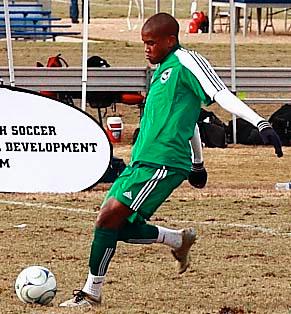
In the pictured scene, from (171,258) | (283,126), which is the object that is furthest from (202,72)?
(283,126)

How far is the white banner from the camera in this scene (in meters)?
12.0

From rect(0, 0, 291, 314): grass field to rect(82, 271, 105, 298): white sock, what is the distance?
0.11m

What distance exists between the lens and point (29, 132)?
1214 cm

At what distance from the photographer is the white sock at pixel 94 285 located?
6.64 m

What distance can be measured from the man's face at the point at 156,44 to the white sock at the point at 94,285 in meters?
1.28

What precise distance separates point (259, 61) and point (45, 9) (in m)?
9.46

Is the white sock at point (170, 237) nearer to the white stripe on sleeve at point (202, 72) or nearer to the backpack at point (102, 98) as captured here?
the white stripe on sleeve at point (202, 72)

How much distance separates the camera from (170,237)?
700 cm

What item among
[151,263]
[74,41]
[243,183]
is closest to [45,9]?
[74,41]

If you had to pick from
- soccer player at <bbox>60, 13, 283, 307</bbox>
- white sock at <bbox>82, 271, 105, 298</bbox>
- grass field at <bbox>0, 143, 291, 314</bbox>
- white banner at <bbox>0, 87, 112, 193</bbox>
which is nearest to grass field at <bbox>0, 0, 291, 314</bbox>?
grass field at <bbox>0, 143, 291, 314</bbox>

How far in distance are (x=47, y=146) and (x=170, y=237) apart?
5258 mm

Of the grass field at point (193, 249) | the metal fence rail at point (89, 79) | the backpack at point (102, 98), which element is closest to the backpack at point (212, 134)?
the metal fence rail at point (89, 79)

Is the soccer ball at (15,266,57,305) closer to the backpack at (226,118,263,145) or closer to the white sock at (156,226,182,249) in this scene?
the white sock at (156,226,182,249)

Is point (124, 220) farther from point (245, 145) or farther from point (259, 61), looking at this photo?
point (259, 61)
